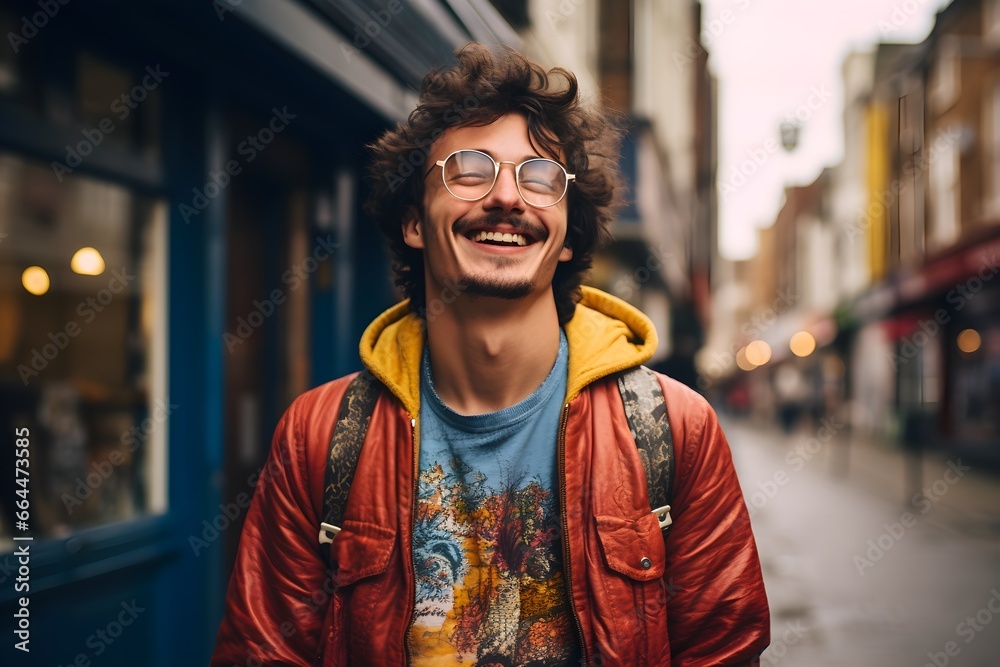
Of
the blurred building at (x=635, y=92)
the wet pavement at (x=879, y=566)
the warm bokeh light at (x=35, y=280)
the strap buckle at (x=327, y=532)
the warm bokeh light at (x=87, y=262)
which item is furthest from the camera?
the blurred building at (x=635, y=92)

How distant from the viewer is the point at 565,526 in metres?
1.93

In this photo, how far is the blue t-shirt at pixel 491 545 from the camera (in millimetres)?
1926

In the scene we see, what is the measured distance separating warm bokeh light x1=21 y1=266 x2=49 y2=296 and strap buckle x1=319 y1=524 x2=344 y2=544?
241 cm

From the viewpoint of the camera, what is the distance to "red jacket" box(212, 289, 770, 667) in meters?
1.91

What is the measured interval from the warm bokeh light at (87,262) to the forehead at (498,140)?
259 centimetres

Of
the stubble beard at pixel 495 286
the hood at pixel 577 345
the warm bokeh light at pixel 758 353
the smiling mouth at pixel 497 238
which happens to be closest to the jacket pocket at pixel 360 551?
the hood at pixel 577 345

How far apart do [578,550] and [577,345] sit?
1.66 feet

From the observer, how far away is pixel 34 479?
3.73 m

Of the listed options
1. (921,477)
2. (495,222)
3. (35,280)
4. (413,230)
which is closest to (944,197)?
(921,477)

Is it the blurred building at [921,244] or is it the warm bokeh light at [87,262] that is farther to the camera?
the blurred building at [921,244]

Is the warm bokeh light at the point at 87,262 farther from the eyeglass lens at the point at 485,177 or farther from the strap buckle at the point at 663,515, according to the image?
the strap buckle at the point at 663,515

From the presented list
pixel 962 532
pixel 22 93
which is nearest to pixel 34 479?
pixel 22 93

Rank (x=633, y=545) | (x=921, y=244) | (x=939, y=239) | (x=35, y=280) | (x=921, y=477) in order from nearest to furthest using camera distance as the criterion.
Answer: (x=633, y=545) → (x=35, y=280) → (x=921, y=477) → (x=939, y=239) → (x=921, y=244)

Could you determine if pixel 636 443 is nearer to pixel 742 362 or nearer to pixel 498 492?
pixel 498 492
